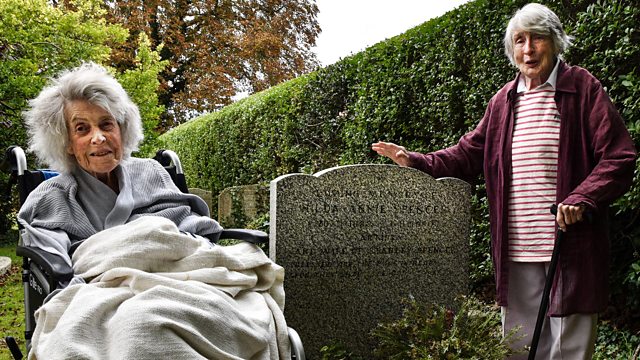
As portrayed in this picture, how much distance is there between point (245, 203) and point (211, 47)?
44.7 feet

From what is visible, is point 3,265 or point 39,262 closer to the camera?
point 39,262

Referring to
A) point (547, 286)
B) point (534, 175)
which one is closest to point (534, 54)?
point (534, 175)

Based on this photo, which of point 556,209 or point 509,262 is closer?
point 556,209

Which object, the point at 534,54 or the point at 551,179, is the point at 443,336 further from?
the point at 534,54

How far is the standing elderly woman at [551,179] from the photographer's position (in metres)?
2.89

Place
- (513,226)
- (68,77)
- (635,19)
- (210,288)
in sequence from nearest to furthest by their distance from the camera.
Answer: (210,288) → (68,77) → (513,226) → (635,19)

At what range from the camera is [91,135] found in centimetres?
285

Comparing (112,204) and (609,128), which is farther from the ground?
(609,128)

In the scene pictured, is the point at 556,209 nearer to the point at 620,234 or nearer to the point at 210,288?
the point at 620,234

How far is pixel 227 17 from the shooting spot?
21.0 metres

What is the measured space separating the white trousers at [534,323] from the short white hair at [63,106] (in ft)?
6.96

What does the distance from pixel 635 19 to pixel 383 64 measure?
2.68 meters

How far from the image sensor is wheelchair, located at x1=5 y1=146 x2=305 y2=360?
239 cm

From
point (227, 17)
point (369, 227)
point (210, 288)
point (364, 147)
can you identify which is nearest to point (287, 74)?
point (227, 17)
